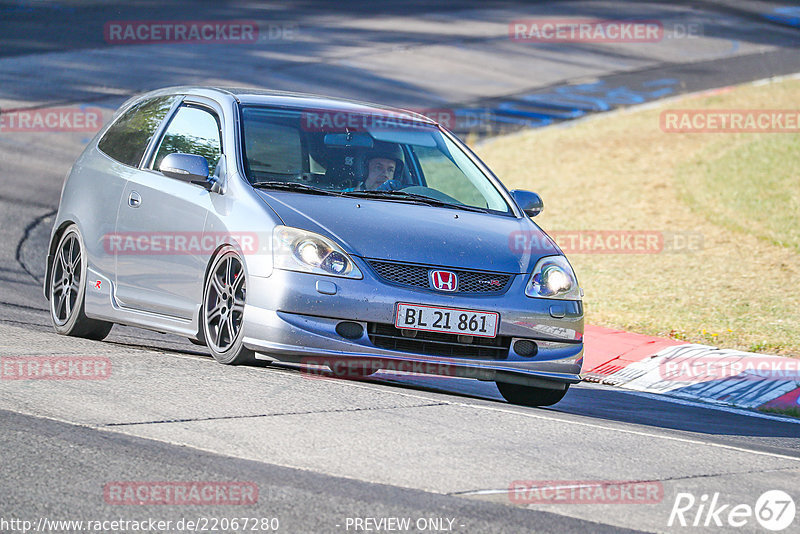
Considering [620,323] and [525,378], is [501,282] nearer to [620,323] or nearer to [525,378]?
[525,378]

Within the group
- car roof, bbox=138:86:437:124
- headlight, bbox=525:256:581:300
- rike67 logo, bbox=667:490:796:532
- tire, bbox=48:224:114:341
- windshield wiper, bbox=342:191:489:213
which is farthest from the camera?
tire, bbox=48:224:114:341

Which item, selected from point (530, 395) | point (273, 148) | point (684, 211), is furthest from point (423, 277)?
point (684, 211)

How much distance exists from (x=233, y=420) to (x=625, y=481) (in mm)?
1775

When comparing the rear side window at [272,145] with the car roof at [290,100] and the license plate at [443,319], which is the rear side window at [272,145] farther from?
the license plate at [443,319]

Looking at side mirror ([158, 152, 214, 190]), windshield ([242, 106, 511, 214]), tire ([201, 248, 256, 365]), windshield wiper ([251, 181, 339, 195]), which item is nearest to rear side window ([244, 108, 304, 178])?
windshield ([242, 106, 511, 214])

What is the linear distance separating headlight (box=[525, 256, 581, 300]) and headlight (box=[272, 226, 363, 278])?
1082 millimetres

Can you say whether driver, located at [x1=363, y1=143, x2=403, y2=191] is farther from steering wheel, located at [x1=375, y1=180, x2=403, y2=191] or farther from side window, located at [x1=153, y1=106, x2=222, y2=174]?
side window, located at [x1=153, y1=106, x2=222, y2=174]

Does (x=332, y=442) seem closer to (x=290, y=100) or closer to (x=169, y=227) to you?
(x=169, y=227)

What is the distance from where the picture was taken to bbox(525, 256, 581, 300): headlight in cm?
729

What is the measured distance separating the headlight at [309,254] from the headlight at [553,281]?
1082 millimetres

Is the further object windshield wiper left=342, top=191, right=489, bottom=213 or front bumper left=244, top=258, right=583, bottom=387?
windshield wiper left=342, top=191, right=489, bottom=213

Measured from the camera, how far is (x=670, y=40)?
33781 millimetres

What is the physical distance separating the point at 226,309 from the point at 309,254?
65 centimetres

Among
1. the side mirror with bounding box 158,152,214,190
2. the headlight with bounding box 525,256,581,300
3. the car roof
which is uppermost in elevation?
the car roof
